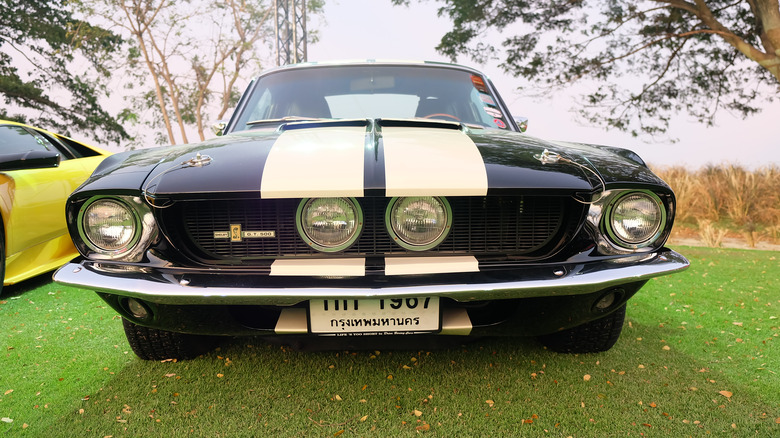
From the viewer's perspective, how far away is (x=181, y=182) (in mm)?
1523

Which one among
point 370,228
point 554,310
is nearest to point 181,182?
point 370,228

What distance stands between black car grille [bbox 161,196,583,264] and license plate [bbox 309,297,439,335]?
0.16 meters

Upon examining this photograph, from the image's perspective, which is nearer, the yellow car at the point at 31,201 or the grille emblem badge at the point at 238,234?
the grille emblem badge at the point at 238,234

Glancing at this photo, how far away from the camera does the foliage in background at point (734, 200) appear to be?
8.16m

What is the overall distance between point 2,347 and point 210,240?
1.62 meters

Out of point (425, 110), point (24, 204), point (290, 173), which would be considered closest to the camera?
point (290, 173)

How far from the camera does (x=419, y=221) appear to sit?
1588 mm

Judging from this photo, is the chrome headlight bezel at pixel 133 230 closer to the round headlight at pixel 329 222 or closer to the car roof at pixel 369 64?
the round headlight at pixel 329 222

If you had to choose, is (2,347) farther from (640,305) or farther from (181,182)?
(640,305)

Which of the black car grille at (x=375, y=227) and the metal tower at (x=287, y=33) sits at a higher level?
the metal tower at (x=287, y=33)

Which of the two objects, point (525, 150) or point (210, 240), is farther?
point (525, 150)

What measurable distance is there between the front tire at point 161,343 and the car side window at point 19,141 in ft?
6.59

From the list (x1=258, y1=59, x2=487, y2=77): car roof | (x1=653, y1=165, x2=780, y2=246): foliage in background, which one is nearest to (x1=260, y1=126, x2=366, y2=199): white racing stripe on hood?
(x1=258, y1=59, x2=487, y2=77): car roof

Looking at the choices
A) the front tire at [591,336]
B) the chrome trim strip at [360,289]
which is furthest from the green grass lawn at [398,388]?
the chrome trim strip at [360,289]
